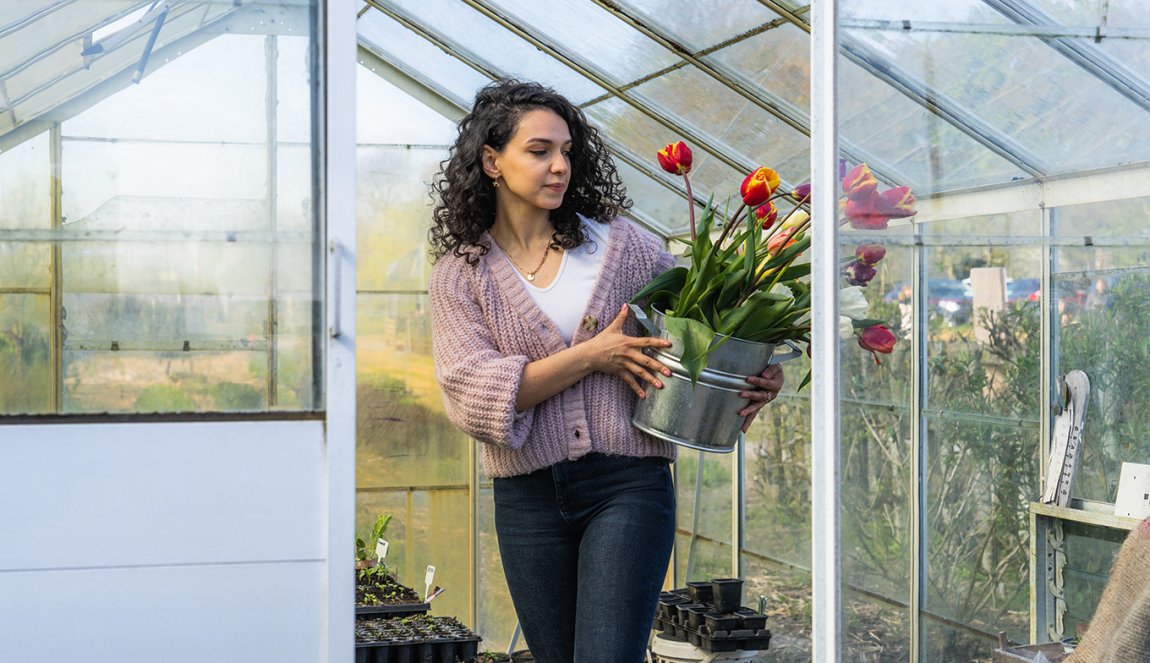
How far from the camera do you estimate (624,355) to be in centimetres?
215

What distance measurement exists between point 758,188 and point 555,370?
0.49 m

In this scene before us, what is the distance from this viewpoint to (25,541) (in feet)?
6.12

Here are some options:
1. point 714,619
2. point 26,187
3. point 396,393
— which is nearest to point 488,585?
point 396,393

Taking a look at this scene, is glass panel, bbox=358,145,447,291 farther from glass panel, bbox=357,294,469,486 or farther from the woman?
the woman

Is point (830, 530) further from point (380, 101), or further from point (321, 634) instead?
point (380, 101)

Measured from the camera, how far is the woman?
7.00ft

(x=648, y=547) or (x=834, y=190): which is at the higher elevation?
(x=834, y=190)

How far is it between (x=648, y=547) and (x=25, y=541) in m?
0.98

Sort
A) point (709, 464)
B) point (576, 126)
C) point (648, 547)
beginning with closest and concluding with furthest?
point (648, 547) → point (576, 126) → point (709, 464)

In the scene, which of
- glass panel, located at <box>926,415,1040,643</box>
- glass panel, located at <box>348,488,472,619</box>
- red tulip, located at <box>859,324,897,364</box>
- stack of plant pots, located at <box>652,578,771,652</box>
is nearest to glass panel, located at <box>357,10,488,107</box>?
glass panel, located at <box>348,488,472,619</box>

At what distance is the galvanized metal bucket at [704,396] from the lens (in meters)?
2.12

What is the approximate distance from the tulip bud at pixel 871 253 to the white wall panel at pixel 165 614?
983 mm

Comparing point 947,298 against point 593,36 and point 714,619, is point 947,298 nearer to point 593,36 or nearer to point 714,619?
point 714,619

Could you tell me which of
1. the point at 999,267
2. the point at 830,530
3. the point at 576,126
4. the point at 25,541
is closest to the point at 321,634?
the point at 25,541
